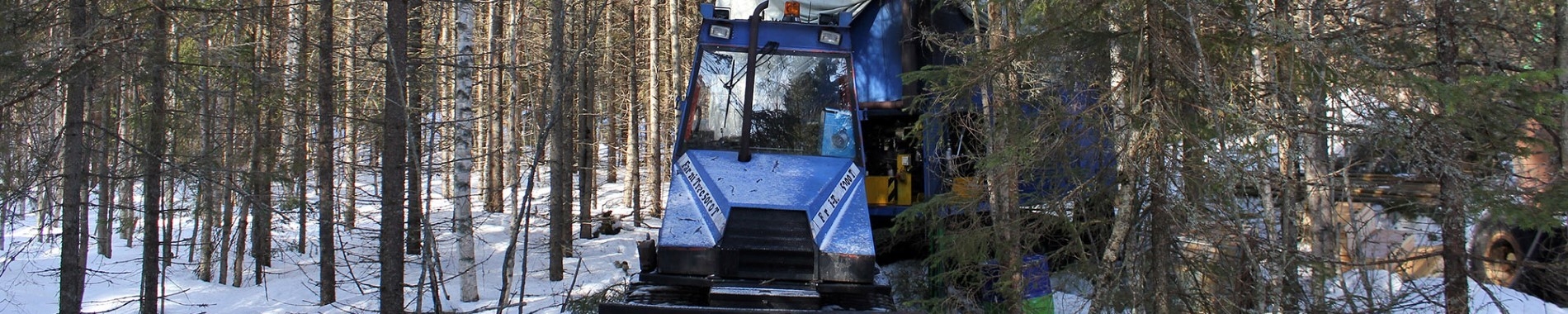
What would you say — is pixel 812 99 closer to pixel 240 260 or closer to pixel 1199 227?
pixel 1199 227

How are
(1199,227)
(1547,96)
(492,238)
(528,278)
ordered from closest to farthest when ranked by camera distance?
(1547,96) < (1199,227) < (528,278) < (492,238)

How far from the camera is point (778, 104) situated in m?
7.34

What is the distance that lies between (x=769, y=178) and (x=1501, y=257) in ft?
33.9

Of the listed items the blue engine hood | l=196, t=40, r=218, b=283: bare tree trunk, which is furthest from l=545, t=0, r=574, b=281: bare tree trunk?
the blue engine hood

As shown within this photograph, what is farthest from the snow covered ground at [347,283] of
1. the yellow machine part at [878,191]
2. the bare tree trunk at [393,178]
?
the bare tree trunk at [393,178]

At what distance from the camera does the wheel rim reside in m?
10.5

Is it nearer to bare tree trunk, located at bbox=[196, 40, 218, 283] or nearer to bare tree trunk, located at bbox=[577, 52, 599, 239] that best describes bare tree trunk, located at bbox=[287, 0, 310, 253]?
bare tree trunk, located at bbox=[196, 40, 218, 283]

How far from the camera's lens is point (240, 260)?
14.9 m

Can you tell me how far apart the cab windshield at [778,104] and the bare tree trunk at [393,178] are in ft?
7.34

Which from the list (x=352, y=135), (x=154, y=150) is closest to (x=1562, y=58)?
(x=154, y=150)

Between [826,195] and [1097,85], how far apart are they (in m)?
1.94

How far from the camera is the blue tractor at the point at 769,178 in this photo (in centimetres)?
621

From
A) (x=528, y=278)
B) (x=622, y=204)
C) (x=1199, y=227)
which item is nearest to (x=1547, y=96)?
(x=1199, y=227)

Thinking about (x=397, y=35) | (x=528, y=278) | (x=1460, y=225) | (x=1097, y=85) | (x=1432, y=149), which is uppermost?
(x=397, y=35)
